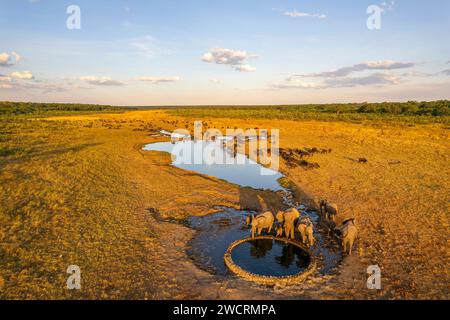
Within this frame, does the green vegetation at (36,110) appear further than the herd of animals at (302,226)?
Yes

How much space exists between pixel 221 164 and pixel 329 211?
47.3 feet

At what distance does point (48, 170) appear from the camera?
20.7 m

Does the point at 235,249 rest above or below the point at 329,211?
below

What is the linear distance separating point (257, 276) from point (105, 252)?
5616 millimetres

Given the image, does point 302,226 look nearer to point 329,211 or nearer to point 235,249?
point 235,249

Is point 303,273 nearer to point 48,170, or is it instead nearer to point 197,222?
point 197,222

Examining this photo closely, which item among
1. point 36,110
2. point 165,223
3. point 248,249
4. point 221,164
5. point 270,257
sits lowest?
point 270,257

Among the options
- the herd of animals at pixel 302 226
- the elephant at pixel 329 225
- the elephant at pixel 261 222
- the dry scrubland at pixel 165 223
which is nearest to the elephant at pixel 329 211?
the herd of animals at pixel 302 226

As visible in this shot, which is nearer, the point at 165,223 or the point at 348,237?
the point at 348,237

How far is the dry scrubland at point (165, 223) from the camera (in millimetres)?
8883

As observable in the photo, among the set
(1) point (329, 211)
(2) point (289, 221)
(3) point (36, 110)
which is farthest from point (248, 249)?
(3) point (36, 110)

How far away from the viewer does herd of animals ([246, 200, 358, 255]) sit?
1101cm

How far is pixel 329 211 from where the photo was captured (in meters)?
13.6

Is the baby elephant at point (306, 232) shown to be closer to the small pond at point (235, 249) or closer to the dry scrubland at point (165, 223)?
the small pond at point (235, 249)
